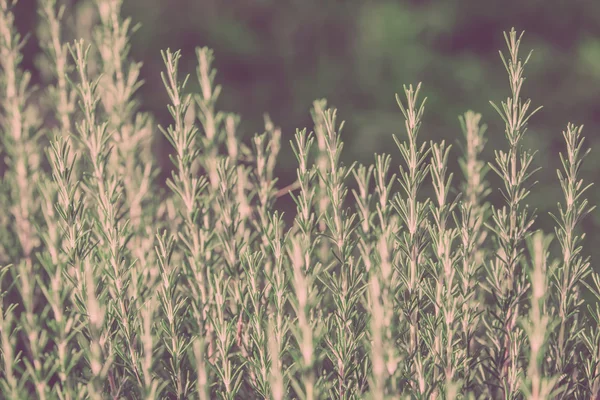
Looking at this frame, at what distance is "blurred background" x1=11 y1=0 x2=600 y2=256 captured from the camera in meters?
1.75

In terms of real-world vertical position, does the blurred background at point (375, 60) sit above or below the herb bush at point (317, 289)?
above

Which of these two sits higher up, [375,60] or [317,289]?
[375,60]

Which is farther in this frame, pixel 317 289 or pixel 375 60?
pixel 375 60

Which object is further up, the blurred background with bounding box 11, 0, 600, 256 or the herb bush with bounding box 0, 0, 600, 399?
the blurred background with bounding box 11, 0, 600, 256

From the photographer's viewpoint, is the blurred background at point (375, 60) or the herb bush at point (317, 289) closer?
the herb bush at point (317, 289)

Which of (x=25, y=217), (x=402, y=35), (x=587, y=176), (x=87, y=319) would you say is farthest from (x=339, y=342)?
(x=402, y=35)

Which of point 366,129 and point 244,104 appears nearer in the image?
point 366,129

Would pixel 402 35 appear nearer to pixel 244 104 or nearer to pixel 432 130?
pixel 432 130

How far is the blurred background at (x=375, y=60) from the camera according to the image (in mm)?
1755

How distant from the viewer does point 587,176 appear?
1528 mm

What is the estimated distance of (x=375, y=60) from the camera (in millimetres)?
1904

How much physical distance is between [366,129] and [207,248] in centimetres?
130

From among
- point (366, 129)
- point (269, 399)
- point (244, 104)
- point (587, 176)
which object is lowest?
point (269, 399)

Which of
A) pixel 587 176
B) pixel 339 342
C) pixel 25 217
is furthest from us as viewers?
pixel 587 176
